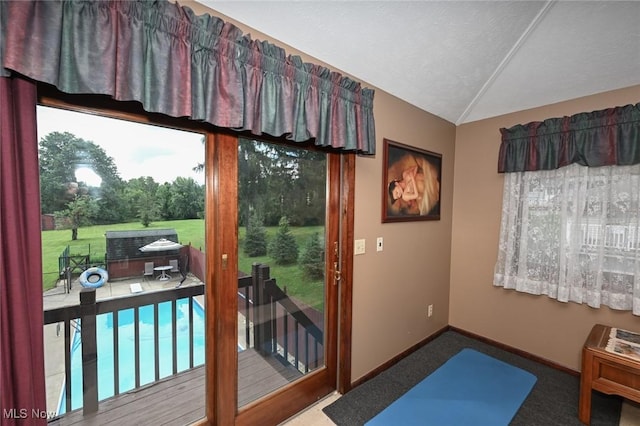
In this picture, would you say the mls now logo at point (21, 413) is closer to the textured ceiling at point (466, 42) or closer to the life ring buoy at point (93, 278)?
the life ring buoy at point (93, 278)

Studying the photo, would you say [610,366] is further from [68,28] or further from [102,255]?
[68,28]

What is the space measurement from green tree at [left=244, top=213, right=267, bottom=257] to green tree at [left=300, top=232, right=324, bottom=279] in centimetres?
35

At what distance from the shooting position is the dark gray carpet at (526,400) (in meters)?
1.88

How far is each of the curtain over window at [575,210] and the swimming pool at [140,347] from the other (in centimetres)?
292

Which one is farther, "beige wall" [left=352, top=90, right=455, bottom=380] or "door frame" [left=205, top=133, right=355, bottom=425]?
"beige wall" [left=352, top=90, right=455, bottom=380]

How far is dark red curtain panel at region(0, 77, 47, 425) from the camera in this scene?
37.7 inches

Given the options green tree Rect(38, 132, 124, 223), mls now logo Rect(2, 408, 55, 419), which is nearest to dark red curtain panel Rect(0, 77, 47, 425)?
mls now logo Rect(2, 408, 55, 419)

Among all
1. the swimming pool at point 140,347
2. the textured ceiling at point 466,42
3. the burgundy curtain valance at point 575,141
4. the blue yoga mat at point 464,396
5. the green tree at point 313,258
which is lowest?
the blue yoga mat at point 464,396

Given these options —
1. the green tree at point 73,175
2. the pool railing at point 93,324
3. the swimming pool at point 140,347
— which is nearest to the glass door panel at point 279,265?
the swimming pool at point 140,347

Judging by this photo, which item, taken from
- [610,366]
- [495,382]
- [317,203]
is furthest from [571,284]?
[317,203]

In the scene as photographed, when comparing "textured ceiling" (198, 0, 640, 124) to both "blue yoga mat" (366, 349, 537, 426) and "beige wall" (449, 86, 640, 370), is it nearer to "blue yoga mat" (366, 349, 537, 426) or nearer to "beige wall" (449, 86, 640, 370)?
"beige wall" (449, 86, 640, 370)

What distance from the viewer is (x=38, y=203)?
1.04 metres

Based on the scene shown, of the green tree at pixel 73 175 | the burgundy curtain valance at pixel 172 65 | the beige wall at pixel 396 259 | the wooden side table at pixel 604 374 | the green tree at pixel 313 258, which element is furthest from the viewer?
the beige wall at pixel 396 259

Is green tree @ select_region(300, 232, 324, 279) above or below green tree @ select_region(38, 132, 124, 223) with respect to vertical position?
below
